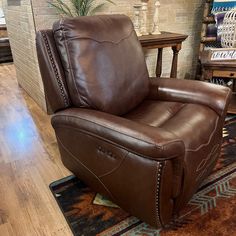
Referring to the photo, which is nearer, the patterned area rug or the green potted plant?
the patterned area rug

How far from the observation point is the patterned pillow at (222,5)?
7.64 ft

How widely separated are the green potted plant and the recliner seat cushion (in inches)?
27.0

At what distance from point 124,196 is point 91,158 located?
0.78ft

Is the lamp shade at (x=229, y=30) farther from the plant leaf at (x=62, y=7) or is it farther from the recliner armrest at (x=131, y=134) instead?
the recliner armrest at (x=131, y=134)

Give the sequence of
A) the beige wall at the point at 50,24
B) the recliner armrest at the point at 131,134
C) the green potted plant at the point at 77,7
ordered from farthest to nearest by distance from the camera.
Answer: the beige wall at the point at 50,24, the green potted plant at the point at 77,7, the recliner armrest at the point at 131,134

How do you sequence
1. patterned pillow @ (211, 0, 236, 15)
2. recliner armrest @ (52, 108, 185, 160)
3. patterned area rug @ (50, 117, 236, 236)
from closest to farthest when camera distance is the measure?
recliner armrest @ (52, 108, 185, 160), patterned area rug @ (50, 117, 236, 236), patterned pillow @ (211, 0, 236, 15)

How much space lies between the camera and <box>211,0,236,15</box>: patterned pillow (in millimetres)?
2328

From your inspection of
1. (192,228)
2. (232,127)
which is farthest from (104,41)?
(232,127)

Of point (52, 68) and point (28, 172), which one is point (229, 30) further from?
point (28, 172)

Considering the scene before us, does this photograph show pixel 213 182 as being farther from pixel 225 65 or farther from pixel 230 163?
pixel 225 65

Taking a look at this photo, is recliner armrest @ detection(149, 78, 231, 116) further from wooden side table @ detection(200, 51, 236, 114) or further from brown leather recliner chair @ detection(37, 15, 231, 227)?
wooden side table @ detection(200, 51, 236, 114)

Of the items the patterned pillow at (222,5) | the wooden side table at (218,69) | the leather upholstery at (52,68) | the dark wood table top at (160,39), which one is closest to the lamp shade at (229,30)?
the patterned pillow at (222,5)

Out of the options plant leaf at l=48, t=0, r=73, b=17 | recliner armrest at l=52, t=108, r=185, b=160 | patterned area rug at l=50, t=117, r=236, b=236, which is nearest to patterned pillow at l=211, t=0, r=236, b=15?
plant leaf at l=48, t=0, r=73, b=17

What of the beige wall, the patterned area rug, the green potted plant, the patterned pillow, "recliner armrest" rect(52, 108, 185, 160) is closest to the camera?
"recliner armrest" rect(52, 108, 185, 160)
